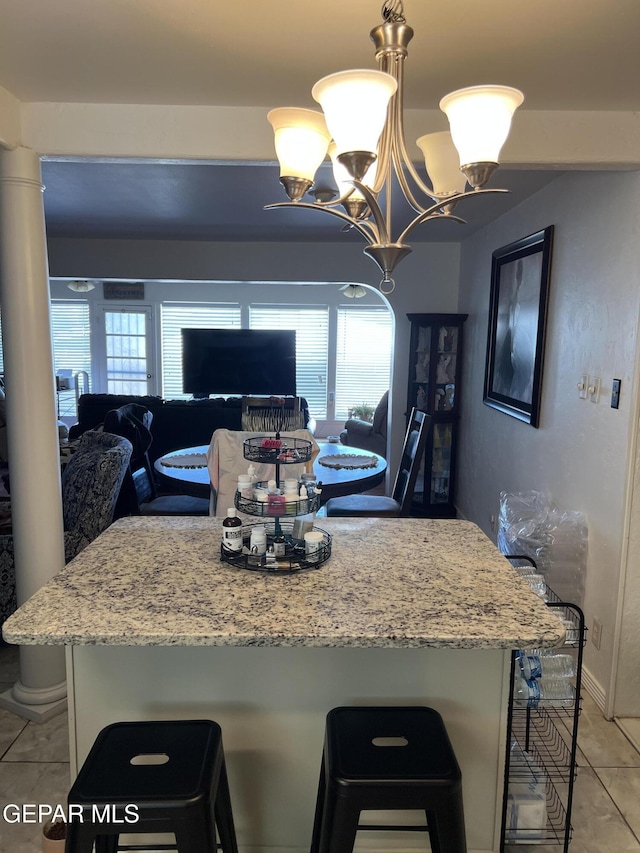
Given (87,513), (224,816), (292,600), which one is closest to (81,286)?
(87,513)

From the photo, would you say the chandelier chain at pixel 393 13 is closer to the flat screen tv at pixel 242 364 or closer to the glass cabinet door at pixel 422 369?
the glass cabinet door at pixel 422 369

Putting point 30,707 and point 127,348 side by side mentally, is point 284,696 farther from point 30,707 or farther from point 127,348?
point 127,348

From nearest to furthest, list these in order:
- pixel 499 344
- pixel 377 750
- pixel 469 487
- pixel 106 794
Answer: pixel 106 794
pixel 377 750
pixel 499 344
pixel 469 487

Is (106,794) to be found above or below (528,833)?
above

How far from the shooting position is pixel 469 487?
484cm

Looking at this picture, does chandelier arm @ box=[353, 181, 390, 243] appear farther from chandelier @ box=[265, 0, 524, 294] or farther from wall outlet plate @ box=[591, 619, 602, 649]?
wall outlet plate @ box=[591, 619, 602, 649]

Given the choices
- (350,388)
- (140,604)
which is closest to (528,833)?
(140,604)

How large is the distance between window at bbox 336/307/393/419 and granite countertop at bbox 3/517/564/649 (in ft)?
23.4

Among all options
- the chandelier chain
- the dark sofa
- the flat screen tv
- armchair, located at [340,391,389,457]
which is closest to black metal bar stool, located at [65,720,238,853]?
the chandelier chain

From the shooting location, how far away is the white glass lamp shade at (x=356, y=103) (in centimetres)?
121

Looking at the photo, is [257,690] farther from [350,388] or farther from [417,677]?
[350,388]

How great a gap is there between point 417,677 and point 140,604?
76cm

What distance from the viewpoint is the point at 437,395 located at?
511 centimetres

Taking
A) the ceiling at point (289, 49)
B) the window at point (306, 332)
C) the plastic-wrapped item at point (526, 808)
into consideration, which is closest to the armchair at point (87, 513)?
the ceiling at point (289, 49)
